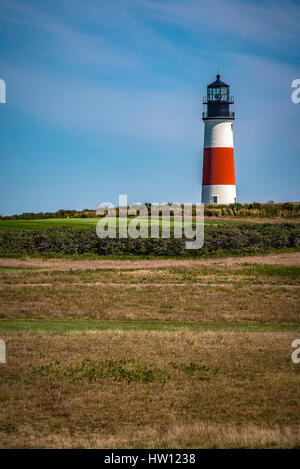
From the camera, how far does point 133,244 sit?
47.1 m

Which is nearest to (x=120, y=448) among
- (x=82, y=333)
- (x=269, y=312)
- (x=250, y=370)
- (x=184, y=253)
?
(x=250, y=370)

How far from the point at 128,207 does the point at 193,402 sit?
5291 cm

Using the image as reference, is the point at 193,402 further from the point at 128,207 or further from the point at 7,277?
the point at 128,207

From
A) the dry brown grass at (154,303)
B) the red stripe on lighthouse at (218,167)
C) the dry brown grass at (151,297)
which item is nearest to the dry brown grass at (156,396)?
the dry brown grass at (154,303)

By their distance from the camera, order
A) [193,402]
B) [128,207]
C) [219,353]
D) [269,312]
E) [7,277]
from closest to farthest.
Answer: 1. [193,402]
2. [219,353]
3. [269,312]
4. [7,277]
5. [128,207]

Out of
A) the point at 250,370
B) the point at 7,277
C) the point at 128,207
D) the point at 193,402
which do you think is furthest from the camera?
the point at 128,207

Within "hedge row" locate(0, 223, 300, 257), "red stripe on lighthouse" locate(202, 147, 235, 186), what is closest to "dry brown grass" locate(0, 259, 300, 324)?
"hedge row" locate(0, 223, 300, 257)

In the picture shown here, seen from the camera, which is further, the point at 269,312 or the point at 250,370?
the point at 269,312

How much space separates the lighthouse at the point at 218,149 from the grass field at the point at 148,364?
3515cm

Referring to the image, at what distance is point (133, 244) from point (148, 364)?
101 ft

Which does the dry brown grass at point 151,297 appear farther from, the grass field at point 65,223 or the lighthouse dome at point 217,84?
the lighthouse dome at point 217,84

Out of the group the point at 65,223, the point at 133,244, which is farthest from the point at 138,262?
the point at 65,223

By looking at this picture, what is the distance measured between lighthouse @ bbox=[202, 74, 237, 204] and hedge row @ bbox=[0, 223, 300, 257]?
51.2ft

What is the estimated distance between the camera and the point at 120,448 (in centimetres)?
1034
